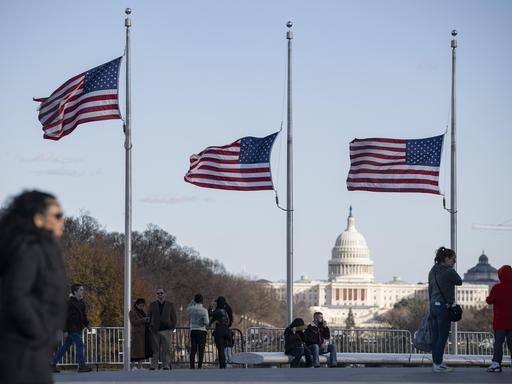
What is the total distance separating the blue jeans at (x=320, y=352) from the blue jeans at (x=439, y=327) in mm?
6902

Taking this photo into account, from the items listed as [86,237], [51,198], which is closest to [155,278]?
[86,237]

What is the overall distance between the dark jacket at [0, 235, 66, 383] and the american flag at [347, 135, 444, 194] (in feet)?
80.1

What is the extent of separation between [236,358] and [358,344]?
9.81 m

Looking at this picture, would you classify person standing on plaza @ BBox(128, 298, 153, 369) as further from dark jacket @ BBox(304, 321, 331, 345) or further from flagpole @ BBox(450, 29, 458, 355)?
flagpole @ BBox(450, 29, 458, 355)

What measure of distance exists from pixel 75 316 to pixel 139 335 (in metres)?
3.08

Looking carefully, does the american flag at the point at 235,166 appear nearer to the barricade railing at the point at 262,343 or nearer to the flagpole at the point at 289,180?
the flagpole at the point at 289,180

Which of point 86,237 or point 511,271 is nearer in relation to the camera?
point 511,271

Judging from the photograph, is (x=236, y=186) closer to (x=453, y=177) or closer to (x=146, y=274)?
(x=453, y=177)

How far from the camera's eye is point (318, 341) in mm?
30016

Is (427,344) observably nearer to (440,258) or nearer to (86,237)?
(440,258)

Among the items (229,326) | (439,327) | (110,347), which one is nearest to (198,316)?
(229,326)

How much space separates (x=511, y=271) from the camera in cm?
2292

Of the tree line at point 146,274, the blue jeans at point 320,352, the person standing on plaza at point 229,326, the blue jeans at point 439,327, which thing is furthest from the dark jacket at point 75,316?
the tree line at point 146,274

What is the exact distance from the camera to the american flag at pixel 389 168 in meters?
34.1
